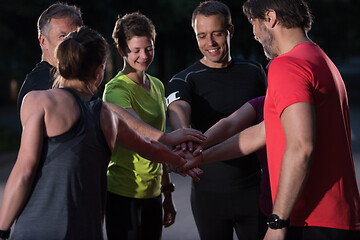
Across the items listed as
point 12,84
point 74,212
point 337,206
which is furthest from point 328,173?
point 12,84

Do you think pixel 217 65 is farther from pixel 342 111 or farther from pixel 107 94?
pixel 342 111

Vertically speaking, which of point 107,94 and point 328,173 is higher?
point 107,94

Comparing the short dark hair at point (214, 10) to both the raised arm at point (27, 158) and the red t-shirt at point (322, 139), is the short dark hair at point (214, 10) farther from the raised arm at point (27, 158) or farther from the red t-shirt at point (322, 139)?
the raised arm at point (27, 158)

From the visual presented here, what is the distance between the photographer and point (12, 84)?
1267 inches

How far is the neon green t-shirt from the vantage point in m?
3.86

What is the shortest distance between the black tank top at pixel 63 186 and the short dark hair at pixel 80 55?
0.14 metres

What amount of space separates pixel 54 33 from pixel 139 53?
0.66 m

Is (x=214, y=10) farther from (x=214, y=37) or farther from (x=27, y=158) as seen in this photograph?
(x=27, y=158)

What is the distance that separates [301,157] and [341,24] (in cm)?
3509

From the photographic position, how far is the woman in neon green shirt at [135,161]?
386 centimetres

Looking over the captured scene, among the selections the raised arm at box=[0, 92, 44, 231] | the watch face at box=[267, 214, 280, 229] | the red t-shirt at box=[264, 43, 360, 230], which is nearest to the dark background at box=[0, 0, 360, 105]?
the raised arm at box=[0, 92, 44, 231]

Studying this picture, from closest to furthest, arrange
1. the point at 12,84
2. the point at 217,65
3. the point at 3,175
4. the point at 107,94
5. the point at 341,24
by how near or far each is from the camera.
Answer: the point at 107,94
the point at 217,65
the point at 3,175
the point at 12,84
the point at 341,24

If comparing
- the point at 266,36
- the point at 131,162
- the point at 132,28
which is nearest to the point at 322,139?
the point at 266,36

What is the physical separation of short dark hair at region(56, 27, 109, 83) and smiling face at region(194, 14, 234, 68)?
1.52 meters
